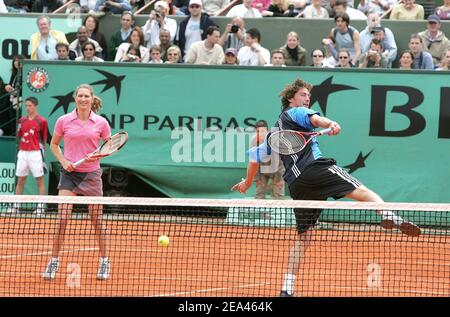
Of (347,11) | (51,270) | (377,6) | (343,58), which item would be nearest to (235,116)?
(343,58)

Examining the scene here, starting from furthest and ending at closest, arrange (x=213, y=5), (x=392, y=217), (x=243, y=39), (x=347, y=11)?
1. (x=213, y=5)
2. (x=347, y=11)
3. (x=243, y=39)
4. (x=392, y=217)

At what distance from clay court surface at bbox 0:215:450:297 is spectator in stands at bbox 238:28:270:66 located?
3.98m

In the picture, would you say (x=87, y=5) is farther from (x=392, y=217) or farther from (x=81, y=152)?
(x=392, y=217)

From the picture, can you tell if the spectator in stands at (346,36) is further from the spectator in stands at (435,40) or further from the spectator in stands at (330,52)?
the spectator in stands at (435,40)

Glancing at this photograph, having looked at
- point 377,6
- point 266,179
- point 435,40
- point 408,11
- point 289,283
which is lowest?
point 289,283

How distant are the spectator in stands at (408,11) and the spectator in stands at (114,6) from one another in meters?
4.60

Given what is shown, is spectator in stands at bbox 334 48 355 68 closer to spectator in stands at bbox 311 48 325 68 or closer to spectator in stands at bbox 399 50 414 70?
spectator in stands at bbox 311 48 325 68

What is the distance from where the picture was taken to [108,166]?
1609cm

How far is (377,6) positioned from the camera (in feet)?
62.3

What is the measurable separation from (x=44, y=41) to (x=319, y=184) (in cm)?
885

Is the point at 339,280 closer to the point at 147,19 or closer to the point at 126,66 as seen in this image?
the point at 126,66

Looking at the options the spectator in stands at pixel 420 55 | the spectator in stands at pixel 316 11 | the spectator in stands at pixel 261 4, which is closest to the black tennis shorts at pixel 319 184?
the spectator in stands at pixel 420 55

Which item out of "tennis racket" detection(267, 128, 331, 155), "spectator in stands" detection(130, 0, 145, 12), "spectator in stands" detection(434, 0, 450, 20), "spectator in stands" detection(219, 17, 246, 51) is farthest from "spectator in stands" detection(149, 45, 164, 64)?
"tennis racket" detection(267, 128, 331, 155)

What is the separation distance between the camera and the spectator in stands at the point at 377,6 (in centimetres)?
1897
